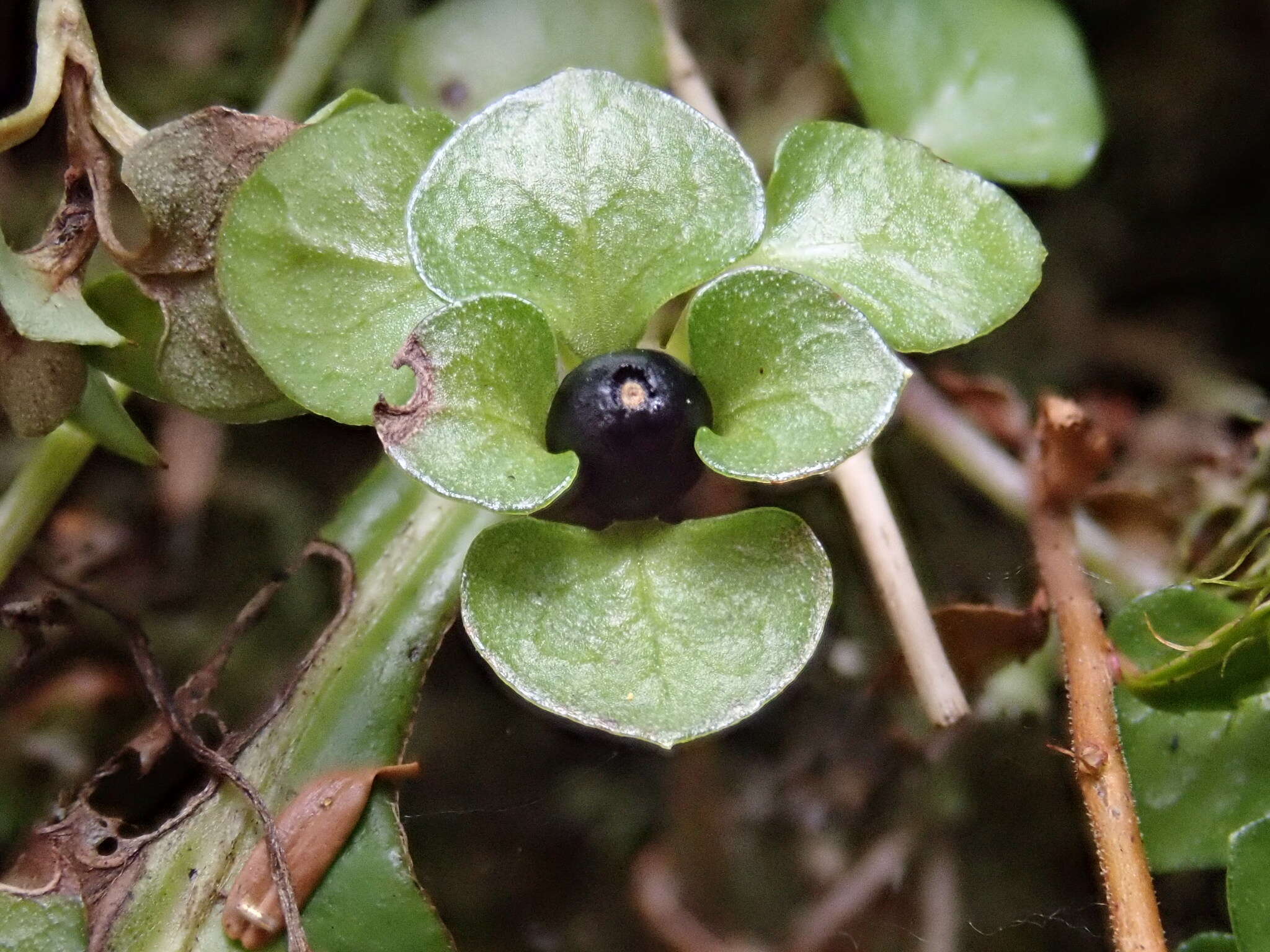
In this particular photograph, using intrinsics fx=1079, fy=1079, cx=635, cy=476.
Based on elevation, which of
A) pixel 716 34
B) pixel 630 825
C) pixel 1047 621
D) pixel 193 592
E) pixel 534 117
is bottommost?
pixel 630 825

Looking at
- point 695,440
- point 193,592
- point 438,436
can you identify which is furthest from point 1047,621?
point 193,592

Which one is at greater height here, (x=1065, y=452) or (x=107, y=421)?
(x=107, y=421)

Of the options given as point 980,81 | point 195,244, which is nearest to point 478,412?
point 195,244

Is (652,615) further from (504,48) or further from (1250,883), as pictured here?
(504,48)

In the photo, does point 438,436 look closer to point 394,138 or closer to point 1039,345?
point 394,138

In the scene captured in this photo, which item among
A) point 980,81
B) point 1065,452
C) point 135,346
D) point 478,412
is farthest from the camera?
point 980,81

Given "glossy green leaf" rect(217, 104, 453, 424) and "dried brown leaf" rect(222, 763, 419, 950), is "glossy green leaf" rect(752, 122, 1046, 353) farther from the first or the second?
"dried brown leaf" rect(222, 763, 419, 950)
